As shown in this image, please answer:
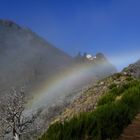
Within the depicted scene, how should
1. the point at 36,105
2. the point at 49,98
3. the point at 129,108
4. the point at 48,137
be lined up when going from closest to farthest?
1. the point at 48,137
2. the point at 129,108
3. the point at 36,105
4. the point at 49,98

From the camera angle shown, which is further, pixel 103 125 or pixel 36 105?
pixel 36 105

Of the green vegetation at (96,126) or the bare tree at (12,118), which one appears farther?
the bare tree at (12,118)

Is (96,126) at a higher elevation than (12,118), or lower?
higher

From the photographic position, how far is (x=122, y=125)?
17.1 meters

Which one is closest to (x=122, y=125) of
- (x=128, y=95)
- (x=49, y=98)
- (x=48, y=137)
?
(x=48, y=137)

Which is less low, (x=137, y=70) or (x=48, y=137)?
(x=137, y=70)

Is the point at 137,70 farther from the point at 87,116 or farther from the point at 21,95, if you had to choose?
the point at 87,116

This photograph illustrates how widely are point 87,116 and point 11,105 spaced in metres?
33.6

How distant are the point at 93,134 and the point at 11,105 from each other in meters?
34.8

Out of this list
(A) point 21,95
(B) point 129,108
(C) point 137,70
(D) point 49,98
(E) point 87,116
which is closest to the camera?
(E) point 87,116

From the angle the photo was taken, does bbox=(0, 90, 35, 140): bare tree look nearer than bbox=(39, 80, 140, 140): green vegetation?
No

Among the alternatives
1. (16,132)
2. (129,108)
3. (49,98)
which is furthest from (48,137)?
(49,98)

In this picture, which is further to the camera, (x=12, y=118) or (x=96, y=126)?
(x=12, y=118)

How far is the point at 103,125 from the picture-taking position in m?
16.0
